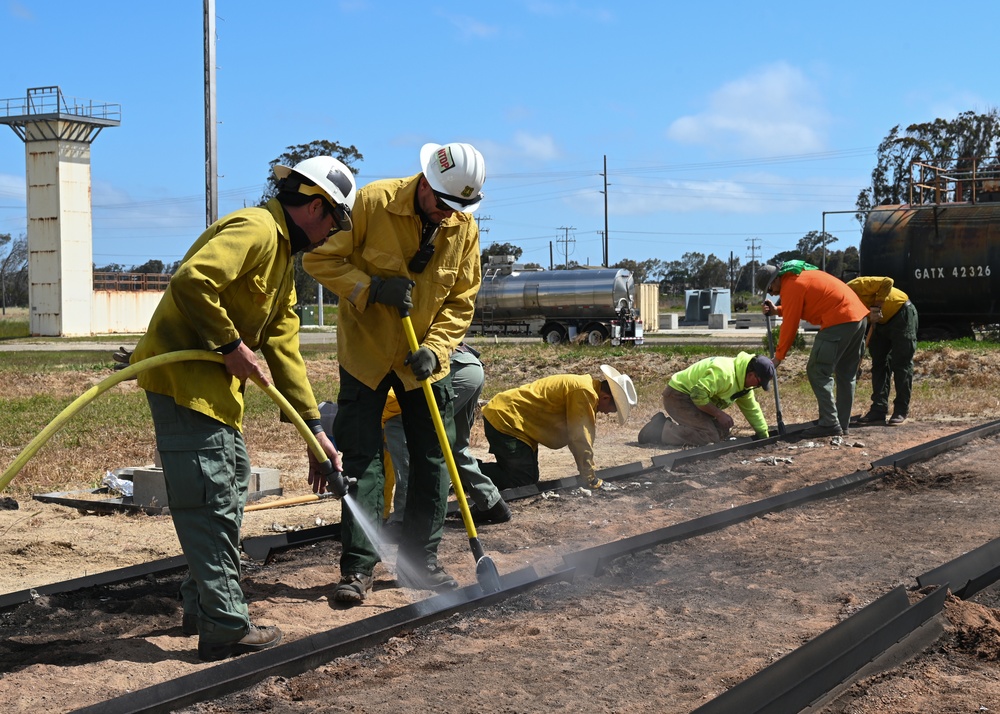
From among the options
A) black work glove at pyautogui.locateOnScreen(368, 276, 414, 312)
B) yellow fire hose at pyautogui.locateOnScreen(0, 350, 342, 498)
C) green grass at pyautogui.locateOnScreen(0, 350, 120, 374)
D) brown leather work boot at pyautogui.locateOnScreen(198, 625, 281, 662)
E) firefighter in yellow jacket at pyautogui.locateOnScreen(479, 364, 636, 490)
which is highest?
black work glove at pyautogui.locateOnScreen(368, 276, 414, 312)

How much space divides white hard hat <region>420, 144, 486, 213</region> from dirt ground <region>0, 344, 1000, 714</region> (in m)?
1.91

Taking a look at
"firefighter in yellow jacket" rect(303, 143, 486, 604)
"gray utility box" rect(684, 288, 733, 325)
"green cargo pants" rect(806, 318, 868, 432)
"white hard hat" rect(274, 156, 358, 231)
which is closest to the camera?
"white hard hat" rect(274, 156, 358, 231)

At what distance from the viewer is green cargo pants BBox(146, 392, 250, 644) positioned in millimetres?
4004

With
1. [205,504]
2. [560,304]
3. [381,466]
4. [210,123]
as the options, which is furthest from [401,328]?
[560,304]

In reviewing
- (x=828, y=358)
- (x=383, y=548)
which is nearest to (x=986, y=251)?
(x=828, y=358)

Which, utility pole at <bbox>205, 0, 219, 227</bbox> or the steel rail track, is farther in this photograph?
utility pole at <bbox>205, 0, 219, 227</bbox>

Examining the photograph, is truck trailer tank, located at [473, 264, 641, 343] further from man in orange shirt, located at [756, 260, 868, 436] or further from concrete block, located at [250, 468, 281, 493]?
concrete block, located at [250, 468, 281, 493]

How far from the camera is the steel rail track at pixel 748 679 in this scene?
3.40 meters

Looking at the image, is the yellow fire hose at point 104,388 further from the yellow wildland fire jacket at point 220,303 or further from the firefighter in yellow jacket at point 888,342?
the firefighter in yellow jacket at point 888,342

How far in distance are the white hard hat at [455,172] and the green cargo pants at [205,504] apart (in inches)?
61.6

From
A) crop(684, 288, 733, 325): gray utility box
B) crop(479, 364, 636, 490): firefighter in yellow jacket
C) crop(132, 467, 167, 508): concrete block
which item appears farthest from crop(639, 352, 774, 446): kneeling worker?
crop(684, 288, 733, 325): gray utility box

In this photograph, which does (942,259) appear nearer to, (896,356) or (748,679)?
(896,356)

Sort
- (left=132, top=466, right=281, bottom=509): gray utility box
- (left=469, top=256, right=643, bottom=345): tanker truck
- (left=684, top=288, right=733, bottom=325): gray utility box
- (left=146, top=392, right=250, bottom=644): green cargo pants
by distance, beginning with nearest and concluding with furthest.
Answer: (left=146, top=392, right=250, bottom=644): green cargo pants → (left=132, top=466, right=281, bottom=509): gray utility box → (left=469, top=256, right=643, bottom=345): tanker truck → (left=684, top=288, right=733, bottom=325): gray utility box

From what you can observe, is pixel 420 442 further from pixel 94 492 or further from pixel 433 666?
pixel 94 492
